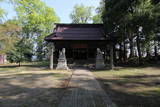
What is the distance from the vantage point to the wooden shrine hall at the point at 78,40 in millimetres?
15930

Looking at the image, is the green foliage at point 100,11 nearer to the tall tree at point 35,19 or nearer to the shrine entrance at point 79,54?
the shrine entrance at point 79,54

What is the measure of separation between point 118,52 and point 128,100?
2087cm

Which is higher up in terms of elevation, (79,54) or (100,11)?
(100,11)

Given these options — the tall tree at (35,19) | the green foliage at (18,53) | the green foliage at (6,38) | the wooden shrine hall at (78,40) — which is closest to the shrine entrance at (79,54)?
the wooden shrine hall at (78,40)

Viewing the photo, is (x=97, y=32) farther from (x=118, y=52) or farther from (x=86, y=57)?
(x=118, y=52)

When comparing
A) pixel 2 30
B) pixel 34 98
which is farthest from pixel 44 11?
pixel 34 98

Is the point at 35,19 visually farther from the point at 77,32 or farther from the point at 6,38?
the point at 77,32

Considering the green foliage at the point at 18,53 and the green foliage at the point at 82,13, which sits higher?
the green foliage at the point at 82,13

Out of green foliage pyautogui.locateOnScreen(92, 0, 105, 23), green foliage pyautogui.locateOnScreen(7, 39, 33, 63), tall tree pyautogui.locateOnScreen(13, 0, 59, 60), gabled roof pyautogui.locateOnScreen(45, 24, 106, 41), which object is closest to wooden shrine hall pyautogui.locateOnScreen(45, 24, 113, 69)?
gabled roof pyautogui.locateOnScreen(45, 24, 106, 41)

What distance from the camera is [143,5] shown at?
585 inches

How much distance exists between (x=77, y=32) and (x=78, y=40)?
8.30ft

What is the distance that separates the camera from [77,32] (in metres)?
18.5

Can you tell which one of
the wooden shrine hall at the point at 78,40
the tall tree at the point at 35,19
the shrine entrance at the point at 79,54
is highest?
the tall tree at the point at 35,19

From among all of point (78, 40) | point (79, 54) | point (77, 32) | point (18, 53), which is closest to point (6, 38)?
point (18, 53)
